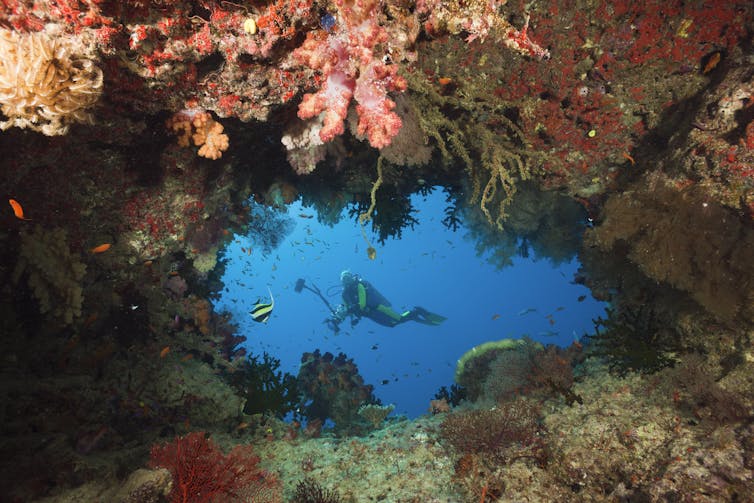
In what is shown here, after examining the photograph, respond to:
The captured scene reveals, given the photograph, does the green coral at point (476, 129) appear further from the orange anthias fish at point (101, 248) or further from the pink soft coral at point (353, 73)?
the orange anthias fish at point (101, 248)

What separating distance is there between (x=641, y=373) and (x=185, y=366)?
7422 millimetres

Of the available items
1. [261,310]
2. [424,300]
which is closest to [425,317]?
[261,310]

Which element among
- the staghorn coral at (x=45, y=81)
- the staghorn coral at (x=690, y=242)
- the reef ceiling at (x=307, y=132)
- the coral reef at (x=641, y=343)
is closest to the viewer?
the staghorn coral at (x=45, y=81)

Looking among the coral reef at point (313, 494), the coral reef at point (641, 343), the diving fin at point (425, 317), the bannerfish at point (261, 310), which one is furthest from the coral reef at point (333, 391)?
the diving fin at point (425, 317)

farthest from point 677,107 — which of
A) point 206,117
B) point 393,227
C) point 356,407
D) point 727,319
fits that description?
point 356,407

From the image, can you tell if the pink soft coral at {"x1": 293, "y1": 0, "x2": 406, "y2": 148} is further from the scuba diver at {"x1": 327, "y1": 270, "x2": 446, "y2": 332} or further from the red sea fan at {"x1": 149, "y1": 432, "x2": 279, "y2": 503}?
the scuba diver at {"x1": 327, "y1": 270, "x2": 446, "y2": 332}

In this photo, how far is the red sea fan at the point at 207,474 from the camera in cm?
362

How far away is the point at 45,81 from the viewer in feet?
8.36

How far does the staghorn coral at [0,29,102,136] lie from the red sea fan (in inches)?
128

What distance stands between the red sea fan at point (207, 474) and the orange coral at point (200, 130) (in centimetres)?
324

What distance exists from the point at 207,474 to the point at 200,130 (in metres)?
3.70

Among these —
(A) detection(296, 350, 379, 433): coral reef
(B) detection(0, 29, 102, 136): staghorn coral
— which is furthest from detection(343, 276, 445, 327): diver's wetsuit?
(B) detection(0, 29, 102, 136): staghorn coral

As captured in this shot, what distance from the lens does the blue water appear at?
114 meters

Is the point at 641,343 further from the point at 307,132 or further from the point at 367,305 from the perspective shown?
the point at 367,305
